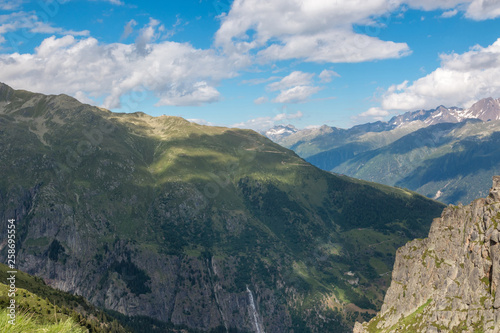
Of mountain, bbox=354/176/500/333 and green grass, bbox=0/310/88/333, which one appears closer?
green grass, bbox=0/310/88/333

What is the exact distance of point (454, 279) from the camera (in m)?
146

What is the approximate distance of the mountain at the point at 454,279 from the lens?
125 metres

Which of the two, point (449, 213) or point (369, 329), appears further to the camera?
point (369, 329)

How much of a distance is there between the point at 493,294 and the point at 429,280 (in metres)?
46.8

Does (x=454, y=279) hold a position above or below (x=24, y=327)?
below

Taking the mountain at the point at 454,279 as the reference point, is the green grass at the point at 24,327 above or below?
above

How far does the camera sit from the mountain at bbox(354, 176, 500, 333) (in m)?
125

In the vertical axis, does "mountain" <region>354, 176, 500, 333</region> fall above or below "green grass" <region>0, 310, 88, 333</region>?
below

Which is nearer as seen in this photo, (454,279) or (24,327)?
(24,327)

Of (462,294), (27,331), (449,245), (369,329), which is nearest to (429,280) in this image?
(449,245)

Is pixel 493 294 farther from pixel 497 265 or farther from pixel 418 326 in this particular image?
pixel 418 326

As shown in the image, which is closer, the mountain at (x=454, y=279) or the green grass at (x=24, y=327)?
the green grass at (x=24, y=327)

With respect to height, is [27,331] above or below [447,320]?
above

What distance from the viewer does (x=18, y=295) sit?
6235 inches
